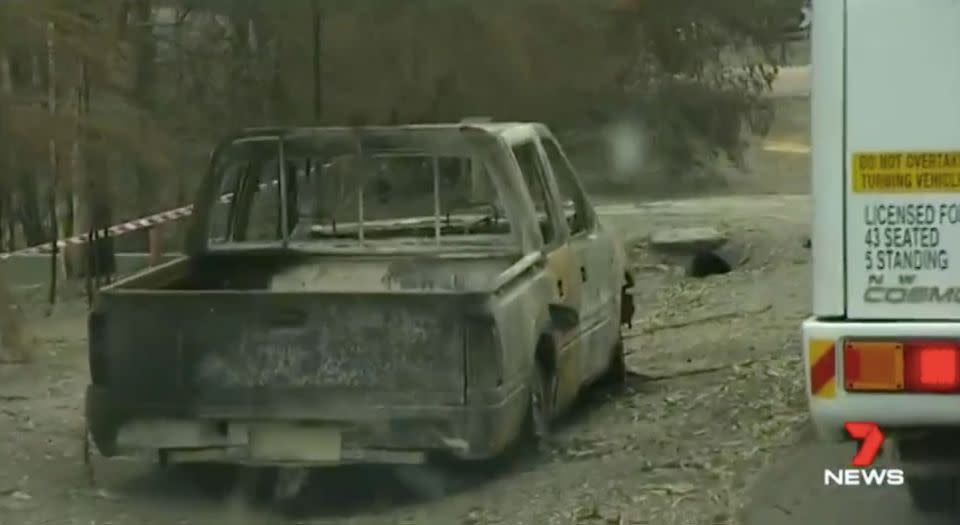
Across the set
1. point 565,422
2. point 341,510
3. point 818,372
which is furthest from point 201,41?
point 818,372

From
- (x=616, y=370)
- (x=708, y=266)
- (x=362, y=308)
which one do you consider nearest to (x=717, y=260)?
(x=708, y=266)

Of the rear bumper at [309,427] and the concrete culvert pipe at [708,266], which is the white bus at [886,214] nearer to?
the rear bumper at [309,427]

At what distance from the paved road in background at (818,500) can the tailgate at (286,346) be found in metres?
1.30

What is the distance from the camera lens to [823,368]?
4980 millimetres

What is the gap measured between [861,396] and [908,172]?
639 millimetres

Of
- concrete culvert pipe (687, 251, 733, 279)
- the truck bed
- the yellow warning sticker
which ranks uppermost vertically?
the yellow warning sticker

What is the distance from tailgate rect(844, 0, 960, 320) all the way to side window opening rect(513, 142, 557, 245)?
365cm

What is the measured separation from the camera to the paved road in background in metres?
6.61

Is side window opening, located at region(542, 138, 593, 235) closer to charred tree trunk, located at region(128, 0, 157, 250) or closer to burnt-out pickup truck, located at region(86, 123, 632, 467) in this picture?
burnt-out pickup truck, located at region(86, 123, 632, 467)

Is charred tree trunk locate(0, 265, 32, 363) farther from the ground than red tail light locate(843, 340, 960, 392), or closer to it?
closer to it

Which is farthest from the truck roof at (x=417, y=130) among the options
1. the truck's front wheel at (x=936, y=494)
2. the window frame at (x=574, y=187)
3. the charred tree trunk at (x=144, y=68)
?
the charred tree trunk at (x=144, y=68)

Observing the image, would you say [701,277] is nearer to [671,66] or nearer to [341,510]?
[341,510]

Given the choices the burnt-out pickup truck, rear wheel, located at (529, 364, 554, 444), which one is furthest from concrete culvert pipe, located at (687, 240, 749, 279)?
rear wheel, located at (529, 364, 554, 444)

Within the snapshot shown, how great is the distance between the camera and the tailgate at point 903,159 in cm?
481
